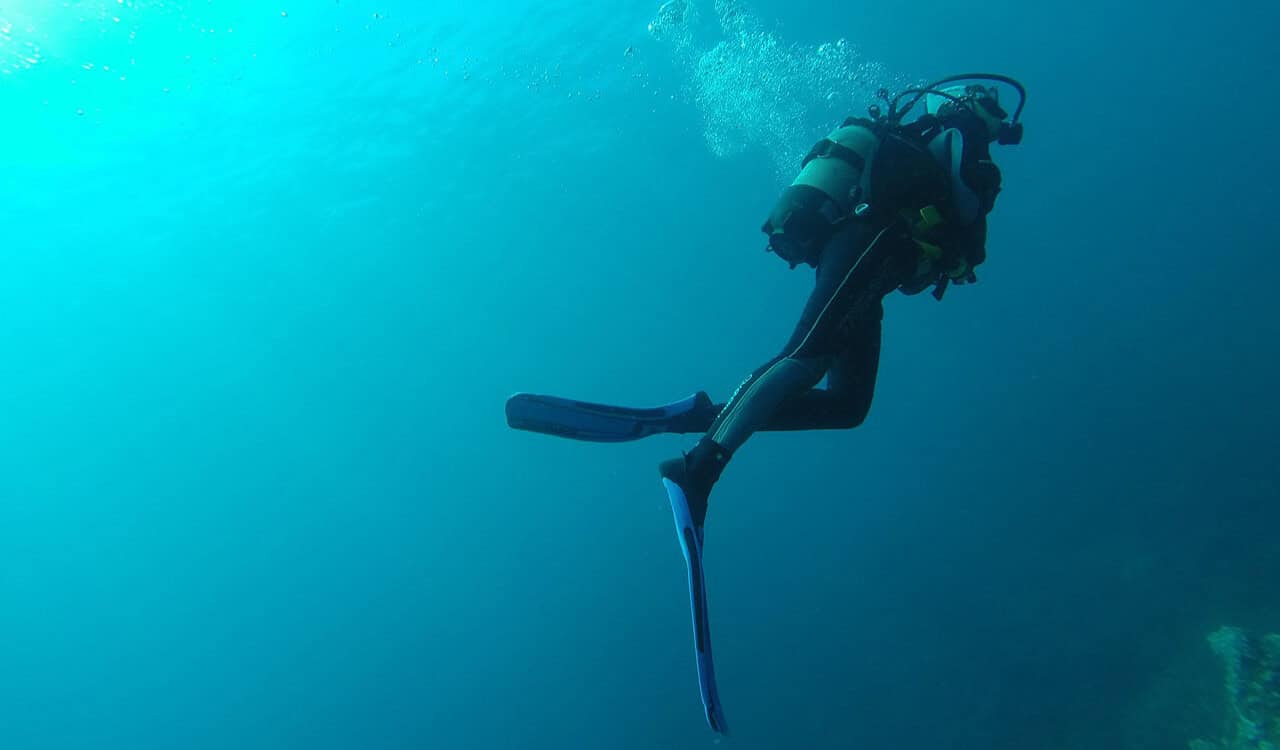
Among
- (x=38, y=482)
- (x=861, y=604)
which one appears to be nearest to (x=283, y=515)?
(x=38, y=482)

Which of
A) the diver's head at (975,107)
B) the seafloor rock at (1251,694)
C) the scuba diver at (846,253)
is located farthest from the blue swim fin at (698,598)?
the seafloor rock at (1251,694)

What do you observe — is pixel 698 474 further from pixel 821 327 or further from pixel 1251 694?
pixel 1251 694

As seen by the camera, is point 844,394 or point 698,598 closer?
point 698,598

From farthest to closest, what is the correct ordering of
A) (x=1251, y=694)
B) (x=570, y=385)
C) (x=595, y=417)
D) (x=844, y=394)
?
(x=570, y=385), (x=1251, y=694), (x=844, y=394), (x=595, y=417)

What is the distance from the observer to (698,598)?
10.5 feet

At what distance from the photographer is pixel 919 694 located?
17.6 meters

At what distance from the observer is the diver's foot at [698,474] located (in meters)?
3.23

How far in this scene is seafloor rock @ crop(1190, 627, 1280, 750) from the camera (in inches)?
397

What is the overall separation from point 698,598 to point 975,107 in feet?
9.27

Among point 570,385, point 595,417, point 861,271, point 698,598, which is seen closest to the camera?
point 698,598

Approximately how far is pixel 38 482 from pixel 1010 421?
2269 inches

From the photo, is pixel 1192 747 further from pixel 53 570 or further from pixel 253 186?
pixel 53 570

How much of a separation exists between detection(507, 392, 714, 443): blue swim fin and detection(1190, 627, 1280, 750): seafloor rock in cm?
1104

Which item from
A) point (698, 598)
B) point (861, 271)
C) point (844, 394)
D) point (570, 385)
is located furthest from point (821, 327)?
point (570, 385)
